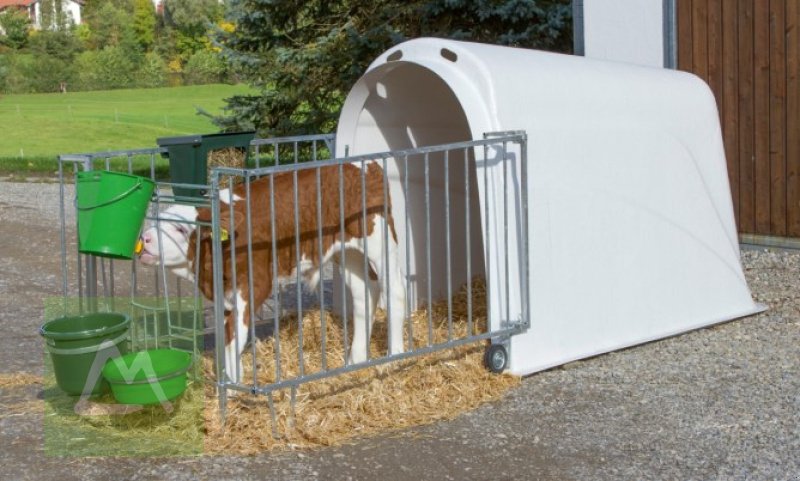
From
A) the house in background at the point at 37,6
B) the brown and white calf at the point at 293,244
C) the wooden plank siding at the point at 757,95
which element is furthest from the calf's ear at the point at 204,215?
the house in background at the point at 37,6

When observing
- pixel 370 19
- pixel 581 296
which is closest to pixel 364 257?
pixel 581 296

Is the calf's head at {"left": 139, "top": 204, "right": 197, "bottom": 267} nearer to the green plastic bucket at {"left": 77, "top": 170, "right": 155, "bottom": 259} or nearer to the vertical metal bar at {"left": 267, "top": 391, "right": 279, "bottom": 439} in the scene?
the green plastic bucket at {"left": 77, "top": 170, "right": 155, "bottom": 259}

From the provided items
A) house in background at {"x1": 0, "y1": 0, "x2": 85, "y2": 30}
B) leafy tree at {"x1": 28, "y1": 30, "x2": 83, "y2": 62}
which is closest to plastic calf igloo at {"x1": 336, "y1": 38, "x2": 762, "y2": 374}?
leafy tree at {"x1": 28, "y1": 30, "x2": 83, "y2": 62}

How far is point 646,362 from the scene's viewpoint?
22.3ft

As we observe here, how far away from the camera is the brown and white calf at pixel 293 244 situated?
5.85 meters

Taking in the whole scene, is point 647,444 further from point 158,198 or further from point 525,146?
point 158,198

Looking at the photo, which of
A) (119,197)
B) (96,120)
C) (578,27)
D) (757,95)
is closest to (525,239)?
(119,197)

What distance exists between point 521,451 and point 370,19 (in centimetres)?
1410

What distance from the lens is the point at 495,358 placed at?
6.37 metres

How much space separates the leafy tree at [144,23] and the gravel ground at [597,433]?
199 feet

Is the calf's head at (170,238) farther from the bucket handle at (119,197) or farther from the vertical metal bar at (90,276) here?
the vertical metal bar at (90,276)

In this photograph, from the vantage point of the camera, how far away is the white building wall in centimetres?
1104

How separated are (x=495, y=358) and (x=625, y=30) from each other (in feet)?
18.9

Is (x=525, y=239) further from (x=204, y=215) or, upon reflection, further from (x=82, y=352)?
(x=82, y=352)
